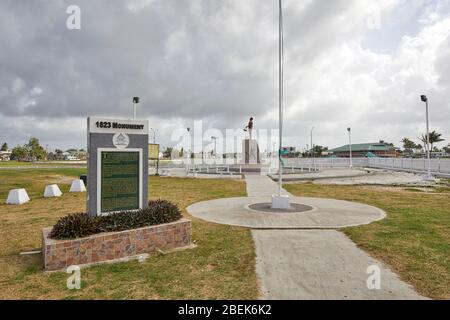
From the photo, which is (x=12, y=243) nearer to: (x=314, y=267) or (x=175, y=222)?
(x=175, y=222)

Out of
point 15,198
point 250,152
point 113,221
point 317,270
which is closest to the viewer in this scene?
point 317,270

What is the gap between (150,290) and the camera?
4367 millimetres

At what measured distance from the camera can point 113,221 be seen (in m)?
6.05

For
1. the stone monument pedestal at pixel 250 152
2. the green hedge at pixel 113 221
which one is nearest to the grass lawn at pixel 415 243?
the green hedge at pixel 113 221

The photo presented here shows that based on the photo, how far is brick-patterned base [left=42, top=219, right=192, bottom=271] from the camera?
5.21 meters

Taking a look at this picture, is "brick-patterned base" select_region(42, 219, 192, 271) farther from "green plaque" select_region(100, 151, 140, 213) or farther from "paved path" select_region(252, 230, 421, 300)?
"paved path" select_region(252, 230, 421, 300)

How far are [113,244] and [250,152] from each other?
111 feet

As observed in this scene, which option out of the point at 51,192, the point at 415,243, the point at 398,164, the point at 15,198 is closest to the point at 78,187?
the point at 51,192

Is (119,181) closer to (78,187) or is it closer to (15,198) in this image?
(15,198)

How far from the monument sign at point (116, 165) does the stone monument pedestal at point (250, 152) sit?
32.2 meters

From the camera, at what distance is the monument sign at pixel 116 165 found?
631 centimetres

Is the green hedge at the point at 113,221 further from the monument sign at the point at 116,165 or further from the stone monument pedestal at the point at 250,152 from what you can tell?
the stone monument pedestal at the point at 250,152
